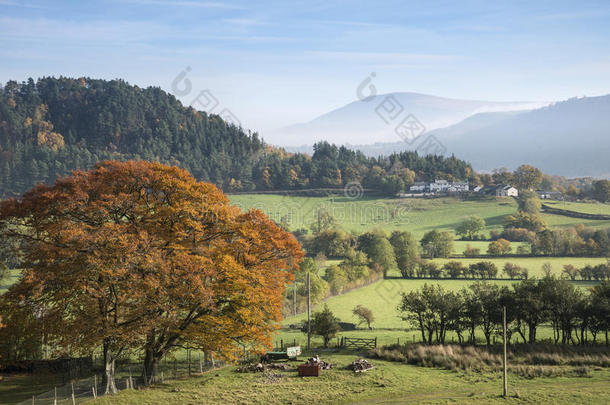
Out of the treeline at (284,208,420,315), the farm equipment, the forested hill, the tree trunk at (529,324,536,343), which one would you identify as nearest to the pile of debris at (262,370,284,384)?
the farm equipment

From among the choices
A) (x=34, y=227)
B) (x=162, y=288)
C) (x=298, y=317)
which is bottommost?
(x=298, y=317)

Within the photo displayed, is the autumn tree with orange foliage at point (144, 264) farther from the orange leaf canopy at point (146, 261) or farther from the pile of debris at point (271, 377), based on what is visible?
the pile of debris at point (271, 377)

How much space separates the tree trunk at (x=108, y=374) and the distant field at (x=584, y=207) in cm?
12273

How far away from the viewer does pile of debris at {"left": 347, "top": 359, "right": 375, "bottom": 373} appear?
32.6 m

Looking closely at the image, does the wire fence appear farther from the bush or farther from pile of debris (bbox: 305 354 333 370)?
the bush

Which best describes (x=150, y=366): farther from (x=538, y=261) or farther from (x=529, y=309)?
(x=538, y=261)

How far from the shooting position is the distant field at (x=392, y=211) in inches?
4734

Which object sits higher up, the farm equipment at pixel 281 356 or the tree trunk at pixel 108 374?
the tree trunk at pixel 108 374

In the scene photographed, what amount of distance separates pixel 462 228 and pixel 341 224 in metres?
25.5

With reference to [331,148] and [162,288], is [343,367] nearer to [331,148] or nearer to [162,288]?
[162,288]

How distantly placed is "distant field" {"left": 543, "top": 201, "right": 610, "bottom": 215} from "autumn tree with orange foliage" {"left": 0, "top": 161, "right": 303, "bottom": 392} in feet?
383

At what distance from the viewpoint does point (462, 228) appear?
11406cm

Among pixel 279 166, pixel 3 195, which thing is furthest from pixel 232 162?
pixel 3 195

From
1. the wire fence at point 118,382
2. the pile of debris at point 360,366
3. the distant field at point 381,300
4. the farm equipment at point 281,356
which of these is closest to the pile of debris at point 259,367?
the farm equipment at point 281,356
